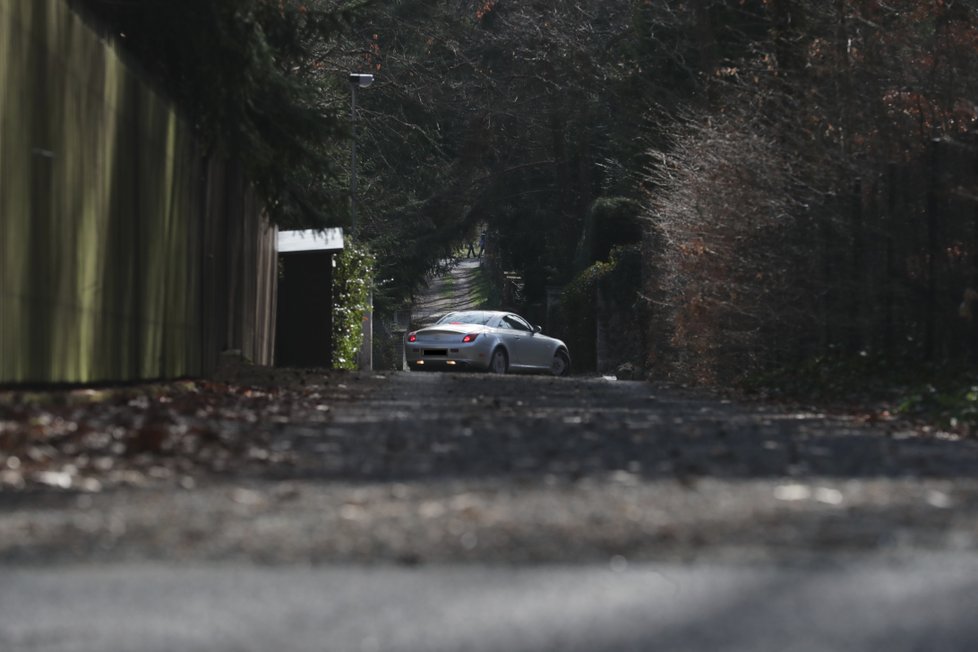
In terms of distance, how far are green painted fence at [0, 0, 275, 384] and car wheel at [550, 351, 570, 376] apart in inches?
705

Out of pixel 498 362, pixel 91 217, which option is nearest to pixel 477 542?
pixel 91 217

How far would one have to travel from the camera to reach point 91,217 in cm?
1139

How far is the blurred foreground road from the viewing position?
3.90 m

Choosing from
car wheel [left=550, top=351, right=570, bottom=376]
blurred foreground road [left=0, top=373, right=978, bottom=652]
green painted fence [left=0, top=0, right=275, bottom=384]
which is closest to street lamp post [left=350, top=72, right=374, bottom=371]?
car wheel [left=550, top=351, right=570, bottom=376]

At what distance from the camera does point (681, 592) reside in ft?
14.1

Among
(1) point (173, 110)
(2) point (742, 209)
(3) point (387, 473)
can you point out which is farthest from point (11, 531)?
(2) point (742, 209)

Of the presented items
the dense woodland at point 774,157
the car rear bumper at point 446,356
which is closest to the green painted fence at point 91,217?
the dense woodland at point 774,157

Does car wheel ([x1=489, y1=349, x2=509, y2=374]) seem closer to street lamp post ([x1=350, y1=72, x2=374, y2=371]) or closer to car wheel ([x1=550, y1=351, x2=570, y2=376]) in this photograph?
car wheel ([x1=550, y1=351, x2=570, y2=376])

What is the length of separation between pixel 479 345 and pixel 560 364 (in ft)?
13.5

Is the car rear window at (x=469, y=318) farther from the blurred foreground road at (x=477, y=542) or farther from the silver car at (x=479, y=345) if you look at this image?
the blurred foreground road at (x=477, y=542)

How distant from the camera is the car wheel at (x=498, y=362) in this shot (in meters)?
31.3

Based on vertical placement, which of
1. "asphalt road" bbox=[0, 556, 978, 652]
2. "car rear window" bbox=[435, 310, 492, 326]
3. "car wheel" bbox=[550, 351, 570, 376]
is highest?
"car rear window" bbox=[435, 310, 492, 326]

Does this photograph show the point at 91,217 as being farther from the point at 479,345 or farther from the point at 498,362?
the point at 498,362

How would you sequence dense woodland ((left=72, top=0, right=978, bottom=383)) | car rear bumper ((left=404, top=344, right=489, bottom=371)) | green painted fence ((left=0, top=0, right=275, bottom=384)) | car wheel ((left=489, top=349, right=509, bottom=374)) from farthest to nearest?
car wheel ((left=489, top=349, right=509, bottom=374)) → car rear bumper ((left=404, top=344, right=489, bottom=371)) → dense woodland ((left=72, top=0, right=978, bottom=383)) → green painted fence ((left=0, top=0, right=275, bottom=384))
